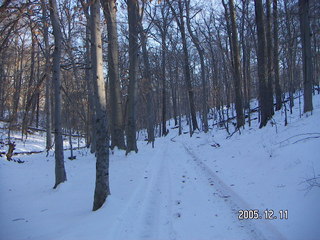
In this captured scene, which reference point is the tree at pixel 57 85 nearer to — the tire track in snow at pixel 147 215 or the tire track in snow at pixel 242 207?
the tire track in snow at pixel 147 215

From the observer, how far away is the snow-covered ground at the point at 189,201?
363 centimetres

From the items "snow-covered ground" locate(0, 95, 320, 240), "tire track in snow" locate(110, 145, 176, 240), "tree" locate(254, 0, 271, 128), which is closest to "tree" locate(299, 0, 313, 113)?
"tree" locate(254, 0, 271, 128)

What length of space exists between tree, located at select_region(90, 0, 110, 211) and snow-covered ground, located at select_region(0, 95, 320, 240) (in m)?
0.36

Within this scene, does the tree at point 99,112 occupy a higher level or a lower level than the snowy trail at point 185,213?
higher

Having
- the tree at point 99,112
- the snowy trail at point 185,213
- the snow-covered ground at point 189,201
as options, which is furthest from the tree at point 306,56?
the tree at point 99,112

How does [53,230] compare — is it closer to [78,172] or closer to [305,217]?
[305,217]

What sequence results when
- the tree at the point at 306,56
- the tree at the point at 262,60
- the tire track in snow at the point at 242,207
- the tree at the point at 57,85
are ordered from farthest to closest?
the tree at the point at 262,60 → the tree at the point at 306,56 → the tree at the point at 57,85 → the tire track in snow at the point at 242,207

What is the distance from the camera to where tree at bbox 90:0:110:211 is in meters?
4.66

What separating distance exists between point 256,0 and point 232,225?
12.4 meters

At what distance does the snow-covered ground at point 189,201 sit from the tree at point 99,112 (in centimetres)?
36

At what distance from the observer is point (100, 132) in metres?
4.67

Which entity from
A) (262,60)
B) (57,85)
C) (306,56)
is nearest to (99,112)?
(57,85)

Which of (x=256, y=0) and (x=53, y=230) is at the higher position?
(x=256, y=0)

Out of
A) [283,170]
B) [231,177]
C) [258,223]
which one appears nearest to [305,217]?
[258,223]
